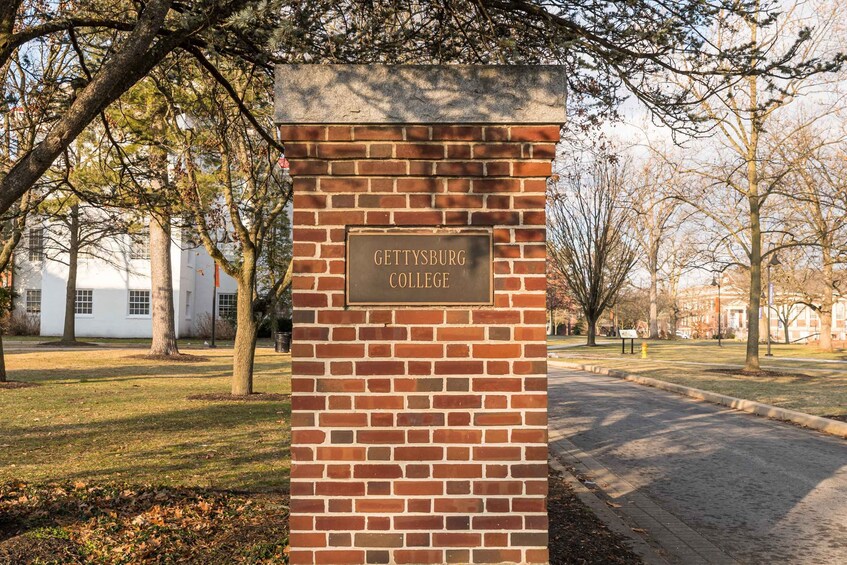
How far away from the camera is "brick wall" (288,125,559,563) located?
362cm

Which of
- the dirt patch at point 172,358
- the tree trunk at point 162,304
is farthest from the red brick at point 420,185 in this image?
the tree trunk at point 162,304

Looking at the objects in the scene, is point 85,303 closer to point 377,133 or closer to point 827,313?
point 827,313

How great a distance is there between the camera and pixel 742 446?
977cm

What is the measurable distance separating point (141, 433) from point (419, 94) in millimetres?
7718

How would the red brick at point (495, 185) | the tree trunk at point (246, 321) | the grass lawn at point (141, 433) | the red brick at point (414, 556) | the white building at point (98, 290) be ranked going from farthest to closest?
the white building at point (98, 290) → the tree trunk at point (246, 321) → the grass lawn at point (141, 433) → the red brick at point (495, 185) → the red brick at point (414, 556)

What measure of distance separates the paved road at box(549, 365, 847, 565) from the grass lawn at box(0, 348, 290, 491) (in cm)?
384

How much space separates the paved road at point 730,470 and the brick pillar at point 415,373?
271 centimetres

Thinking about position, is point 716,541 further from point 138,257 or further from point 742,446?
point 138,257

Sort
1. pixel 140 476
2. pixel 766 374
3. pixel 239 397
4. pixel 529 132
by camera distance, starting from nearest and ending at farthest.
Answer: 1. pixel 529 132
2. pixel 140 476
3. pixel 239 397
4. pixel 766 374

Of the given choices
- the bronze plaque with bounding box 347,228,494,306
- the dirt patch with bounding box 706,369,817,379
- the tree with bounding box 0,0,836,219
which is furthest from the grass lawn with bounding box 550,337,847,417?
the bronze plaque with bounding box 347,228,494,306

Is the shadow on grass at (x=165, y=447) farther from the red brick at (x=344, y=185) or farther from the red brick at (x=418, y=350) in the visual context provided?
the red brick at (x=344, y=185)

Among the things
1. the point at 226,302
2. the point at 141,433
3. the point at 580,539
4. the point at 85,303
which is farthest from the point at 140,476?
the point at 226,302

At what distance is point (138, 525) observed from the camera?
202 inches

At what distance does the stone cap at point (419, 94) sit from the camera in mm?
3633
